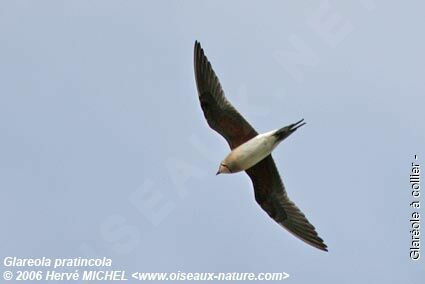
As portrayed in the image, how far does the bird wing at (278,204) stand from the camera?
28219 millimetres

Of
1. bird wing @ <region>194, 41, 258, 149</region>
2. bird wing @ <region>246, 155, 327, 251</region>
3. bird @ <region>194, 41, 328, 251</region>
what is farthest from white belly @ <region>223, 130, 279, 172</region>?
bird wing @ <region>246, 155, 327, 251</region>

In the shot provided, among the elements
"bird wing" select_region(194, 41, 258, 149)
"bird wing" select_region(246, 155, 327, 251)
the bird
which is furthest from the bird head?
"bird wing" select_region(246, 155, 327, 251)

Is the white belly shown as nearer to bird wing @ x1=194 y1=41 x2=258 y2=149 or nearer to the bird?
the bird

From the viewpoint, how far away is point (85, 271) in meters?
28.5

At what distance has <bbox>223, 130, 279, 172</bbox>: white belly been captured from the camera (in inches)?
1056

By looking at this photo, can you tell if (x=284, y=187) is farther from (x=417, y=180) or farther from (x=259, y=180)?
(x=417, y=180)

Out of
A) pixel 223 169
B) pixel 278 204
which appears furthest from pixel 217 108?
pixel 278 204

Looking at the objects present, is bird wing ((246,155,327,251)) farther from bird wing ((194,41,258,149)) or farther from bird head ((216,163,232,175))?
bird wing ((194,41,258,149))

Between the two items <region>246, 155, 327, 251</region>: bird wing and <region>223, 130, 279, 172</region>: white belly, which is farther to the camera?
<region>246, 155, 327, 251</region>: bird wing

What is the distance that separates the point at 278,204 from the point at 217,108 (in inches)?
119

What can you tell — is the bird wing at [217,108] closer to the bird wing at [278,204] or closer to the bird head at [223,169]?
the bird head at [223,169]

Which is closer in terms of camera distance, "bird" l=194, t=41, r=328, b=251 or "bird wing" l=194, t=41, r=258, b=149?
"bird" l=194, t=41, r=328, b=251

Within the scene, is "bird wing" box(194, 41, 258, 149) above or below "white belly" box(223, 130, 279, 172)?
above

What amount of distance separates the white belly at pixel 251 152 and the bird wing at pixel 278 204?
819 millimetres
